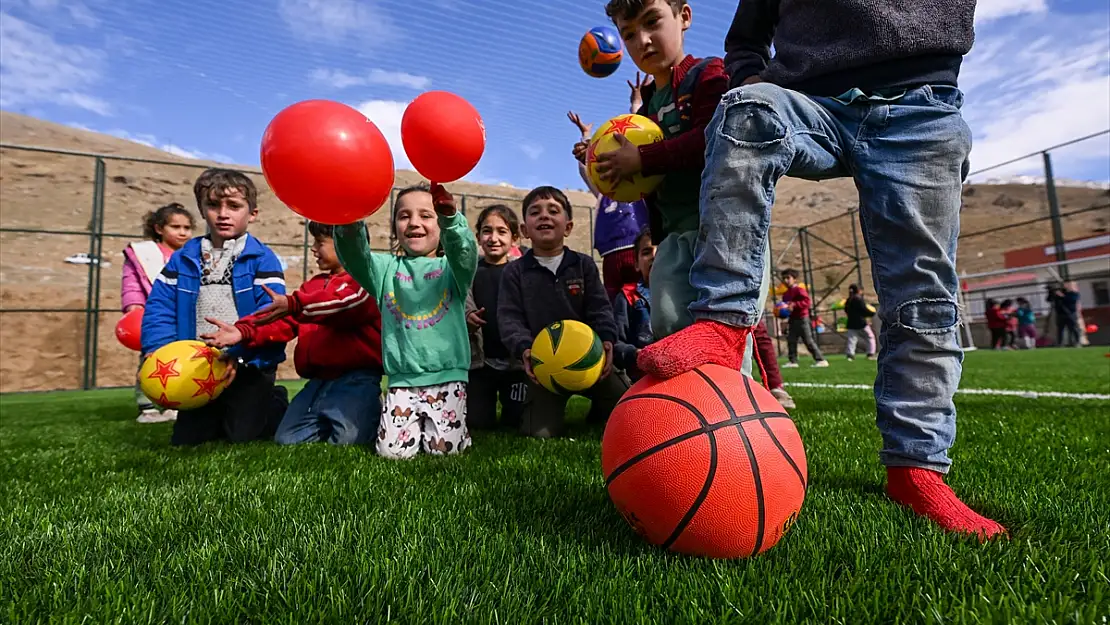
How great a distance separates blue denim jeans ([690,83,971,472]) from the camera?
1497 millimetres

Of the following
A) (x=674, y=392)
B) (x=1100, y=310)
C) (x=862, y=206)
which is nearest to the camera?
(x=674, y=392)

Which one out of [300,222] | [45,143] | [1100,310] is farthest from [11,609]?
[45,143]

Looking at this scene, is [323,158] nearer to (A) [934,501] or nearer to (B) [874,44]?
(B) [874,44]

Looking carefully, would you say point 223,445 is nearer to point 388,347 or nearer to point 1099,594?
point 388,347

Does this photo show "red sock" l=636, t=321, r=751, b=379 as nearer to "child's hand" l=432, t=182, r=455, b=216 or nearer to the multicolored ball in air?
"child's hand" l=432, t=182, r=455, b=216

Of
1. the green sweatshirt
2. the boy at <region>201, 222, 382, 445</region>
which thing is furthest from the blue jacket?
the green sweatshirt

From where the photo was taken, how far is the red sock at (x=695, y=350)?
139cm

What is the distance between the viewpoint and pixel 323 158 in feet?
6.85

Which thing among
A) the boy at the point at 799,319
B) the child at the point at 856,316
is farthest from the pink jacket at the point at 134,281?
the child at the point at 856,316

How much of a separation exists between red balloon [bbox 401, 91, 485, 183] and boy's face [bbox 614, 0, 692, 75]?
78 centimetres

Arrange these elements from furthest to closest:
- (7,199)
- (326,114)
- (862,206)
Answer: (7,199), (326,114), (862,206)

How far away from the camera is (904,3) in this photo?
160 cm

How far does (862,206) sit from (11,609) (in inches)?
88.3

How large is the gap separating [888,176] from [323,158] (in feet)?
6.20
